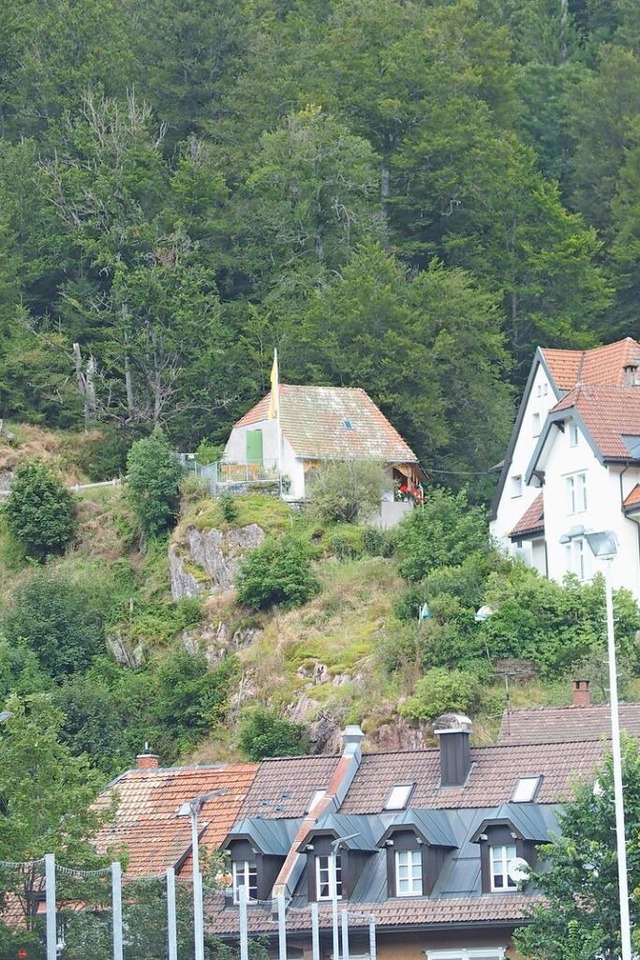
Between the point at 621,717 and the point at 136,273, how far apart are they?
127ft

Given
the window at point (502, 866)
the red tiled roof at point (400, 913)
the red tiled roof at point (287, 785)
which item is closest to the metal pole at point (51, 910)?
the red tiled roof at point (400, 913)

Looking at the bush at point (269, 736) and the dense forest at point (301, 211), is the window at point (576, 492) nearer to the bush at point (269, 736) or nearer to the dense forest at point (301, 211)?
the bush at point (269, 736)

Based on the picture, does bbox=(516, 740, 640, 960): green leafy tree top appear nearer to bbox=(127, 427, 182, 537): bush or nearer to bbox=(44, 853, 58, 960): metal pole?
bbox=(44, 853, 58, 960): metal pole

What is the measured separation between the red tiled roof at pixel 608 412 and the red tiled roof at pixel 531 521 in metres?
3.62

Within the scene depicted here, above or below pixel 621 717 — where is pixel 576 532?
above

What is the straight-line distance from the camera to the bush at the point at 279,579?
78.1 meters

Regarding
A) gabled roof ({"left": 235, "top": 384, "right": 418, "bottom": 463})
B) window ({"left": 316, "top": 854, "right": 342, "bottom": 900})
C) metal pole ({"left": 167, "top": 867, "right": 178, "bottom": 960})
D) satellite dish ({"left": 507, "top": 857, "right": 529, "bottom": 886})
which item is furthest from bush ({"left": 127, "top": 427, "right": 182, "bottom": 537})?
metal pole ({"left": 167, "top": 867, "right": 178, "bottom": 960})

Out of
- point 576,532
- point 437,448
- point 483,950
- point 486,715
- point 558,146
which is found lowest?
point 483,950

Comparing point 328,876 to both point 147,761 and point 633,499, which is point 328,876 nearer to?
point 147,761

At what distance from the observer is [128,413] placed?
9619 centimetres

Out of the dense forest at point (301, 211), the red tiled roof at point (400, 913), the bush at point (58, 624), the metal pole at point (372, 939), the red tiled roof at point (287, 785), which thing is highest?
the dense forest at point (301, 211)

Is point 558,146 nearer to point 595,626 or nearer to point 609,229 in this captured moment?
point 609,229

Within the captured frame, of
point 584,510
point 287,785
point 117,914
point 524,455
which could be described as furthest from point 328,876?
point 524,455

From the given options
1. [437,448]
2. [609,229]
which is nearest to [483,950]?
[437,448]
